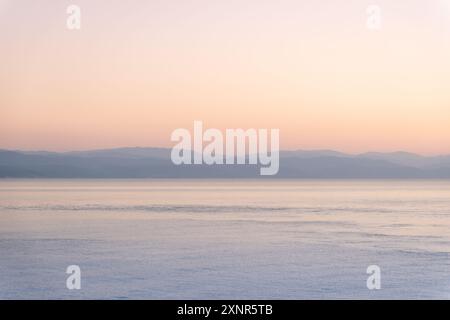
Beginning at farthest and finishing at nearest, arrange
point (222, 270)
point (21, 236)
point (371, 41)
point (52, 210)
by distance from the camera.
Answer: point (371, 41), point (52, 210), point (21, 236), point (222, 270)

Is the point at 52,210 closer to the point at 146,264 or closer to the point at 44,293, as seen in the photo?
the point at 146,264

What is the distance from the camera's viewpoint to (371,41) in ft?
181

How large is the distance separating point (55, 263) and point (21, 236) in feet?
26.1

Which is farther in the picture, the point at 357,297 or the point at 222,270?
the point at 222,270

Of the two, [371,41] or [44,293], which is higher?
[371,41]

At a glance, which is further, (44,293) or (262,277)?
(262,277)

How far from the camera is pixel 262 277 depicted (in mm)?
13578
